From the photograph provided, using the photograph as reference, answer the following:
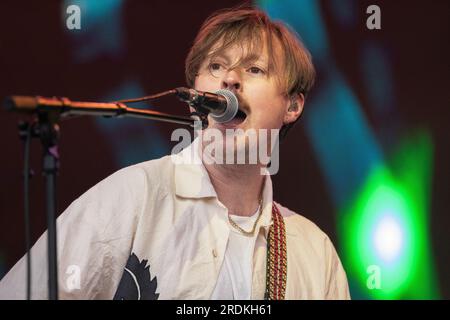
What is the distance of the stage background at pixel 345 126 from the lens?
2.93 metres

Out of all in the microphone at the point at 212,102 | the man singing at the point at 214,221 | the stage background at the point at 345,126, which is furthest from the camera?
the stage background at the point at 345,126

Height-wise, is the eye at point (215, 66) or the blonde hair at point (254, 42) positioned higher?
the blonde hair at point (254, 42)

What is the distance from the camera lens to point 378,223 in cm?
316

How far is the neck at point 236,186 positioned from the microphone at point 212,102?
521 millimetres

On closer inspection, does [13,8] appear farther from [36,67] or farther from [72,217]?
[72,217]

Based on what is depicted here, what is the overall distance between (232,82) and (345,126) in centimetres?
98

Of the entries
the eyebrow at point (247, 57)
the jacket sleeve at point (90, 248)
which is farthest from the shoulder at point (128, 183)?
the eyebrow at point (247, 57)

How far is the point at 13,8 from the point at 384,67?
1.54 metres

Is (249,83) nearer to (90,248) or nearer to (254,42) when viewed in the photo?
(254,42)

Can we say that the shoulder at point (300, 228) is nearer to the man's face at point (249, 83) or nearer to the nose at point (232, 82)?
the man's face at point (249, 83)

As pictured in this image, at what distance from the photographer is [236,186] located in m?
2.49

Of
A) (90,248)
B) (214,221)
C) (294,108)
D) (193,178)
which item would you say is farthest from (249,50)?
(90,248)

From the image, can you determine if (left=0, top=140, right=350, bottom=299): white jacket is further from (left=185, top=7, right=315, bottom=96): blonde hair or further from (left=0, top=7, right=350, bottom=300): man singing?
(left=185, top=7, right=315, bottom=96): blonde hair
